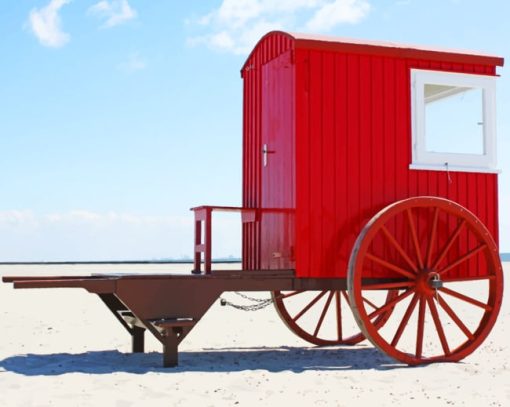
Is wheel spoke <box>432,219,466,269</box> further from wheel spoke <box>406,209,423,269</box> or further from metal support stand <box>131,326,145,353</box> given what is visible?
metal support stand <box>131,326,145,353</box>

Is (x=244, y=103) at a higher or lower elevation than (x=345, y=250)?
higher

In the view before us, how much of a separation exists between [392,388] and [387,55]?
3.92 m

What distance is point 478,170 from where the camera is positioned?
1023 cm

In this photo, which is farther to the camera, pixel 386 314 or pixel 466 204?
pixel 386 314

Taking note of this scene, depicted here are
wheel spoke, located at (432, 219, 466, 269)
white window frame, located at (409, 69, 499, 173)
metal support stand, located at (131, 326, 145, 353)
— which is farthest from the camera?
metal support stand, located at (131, 326, 145, 353)

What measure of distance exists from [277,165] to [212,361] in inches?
92.0

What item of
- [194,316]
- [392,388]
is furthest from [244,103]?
[392,388]

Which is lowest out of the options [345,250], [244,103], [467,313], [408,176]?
[467,313]

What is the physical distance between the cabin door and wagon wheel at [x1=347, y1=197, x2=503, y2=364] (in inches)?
36.9

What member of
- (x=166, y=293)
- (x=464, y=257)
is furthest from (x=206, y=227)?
(x=464, y=257)

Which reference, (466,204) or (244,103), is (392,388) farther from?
(244,103)

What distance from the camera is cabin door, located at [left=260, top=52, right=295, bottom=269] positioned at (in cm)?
951

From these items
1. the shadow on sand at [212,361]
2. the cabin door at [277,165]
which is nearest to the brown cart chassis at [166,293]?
the shadow on sand at [212,361]

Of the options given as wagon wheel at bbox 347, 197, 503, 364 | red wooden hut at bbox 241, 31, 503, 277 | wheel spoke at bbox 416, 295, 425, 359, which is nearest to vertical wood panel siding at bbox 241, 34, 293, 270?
red wooden hut at bbox 241, 31, 503, 277
